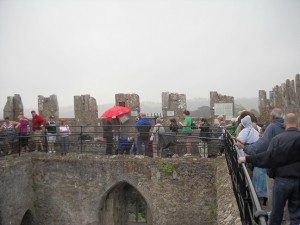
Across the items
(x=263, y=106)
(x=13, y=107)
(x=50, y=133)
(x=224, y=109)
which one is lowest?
(x=50, y=133)

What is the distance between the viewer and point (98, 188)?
12359mm

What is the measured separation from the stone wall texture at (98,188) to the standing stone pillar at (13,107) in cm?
312

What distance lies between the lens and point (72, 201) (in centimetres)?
1263

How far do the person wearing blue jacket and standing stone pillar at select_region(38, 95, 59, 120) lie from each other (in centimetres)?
1175

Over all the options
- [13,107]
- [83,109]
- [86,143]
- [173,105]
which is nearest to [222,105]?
[173,105]

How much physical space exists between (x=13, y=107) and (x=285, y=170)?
13571 millimetres

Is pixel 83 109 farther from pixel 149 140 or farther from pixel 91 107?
pixel 149 140

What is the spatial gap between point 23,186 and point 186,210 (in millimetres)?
5914

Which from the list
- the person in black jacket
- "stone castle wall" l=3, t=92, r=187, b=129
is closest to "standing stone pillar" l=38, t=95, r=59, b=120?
"stone castle wall" l=3, t=92, r=187, b=129

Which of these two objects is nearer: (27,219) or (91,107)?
(27,219)

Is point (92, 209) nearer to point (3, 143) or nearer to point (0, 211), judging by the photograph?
point (0, 211)

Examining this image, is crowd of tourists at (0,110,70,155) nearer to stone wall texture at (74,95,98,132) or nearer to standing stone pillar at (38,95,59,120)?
standing stone pillar at (38,95,59,120)

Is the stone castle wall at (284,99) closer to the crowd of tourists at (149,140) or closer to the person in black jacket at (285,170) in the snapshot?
the crowd of tourists at (149,140)

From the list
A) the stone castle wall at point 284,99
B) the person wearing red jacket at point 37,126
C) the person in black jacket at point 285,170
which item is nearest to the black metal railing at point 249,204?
the person in black jacket at point 285,170
